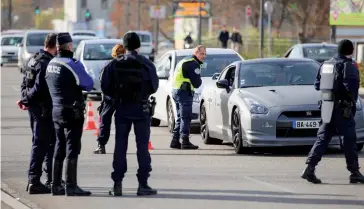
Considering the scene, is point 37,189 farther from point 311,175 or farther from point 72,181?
point 311,175

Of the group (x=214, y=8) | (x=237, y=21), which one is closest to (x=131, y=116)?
(x=214, y=8)

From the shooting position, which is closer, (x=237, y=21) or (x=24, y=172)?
(x=24, y=172)

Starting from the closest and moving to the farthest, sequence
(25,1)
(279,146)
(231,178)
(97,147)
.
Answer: (231,178) < (279,146) < (97,147) < (25,1)

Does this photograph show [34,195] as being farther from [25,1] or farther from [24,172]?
[25,1]

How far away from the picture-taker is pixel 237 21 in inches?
4572

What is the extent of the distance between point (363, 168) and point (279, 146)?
78.1 inches

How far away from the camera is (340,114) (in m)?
12.9

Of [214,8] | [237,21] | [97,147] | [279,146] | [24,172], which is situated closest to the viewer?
[24,172]

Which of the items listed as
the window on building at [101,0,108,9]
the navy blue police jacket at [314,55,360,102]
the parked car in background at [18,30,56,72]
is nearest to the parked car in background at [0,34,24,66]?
the parked car in background at [18,30,56,72]

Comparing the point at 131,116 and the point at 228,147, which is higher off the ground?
the point at 131,116

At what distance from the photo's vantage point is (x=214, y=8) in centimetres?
8700

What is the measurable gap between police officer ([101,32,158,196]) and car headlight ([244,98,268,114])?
4106 millimetres

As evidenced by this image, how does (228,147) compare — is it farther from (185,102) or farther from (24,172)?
(24,172)

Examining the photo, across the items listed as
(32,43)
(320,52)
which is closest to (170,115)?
(320,52)
